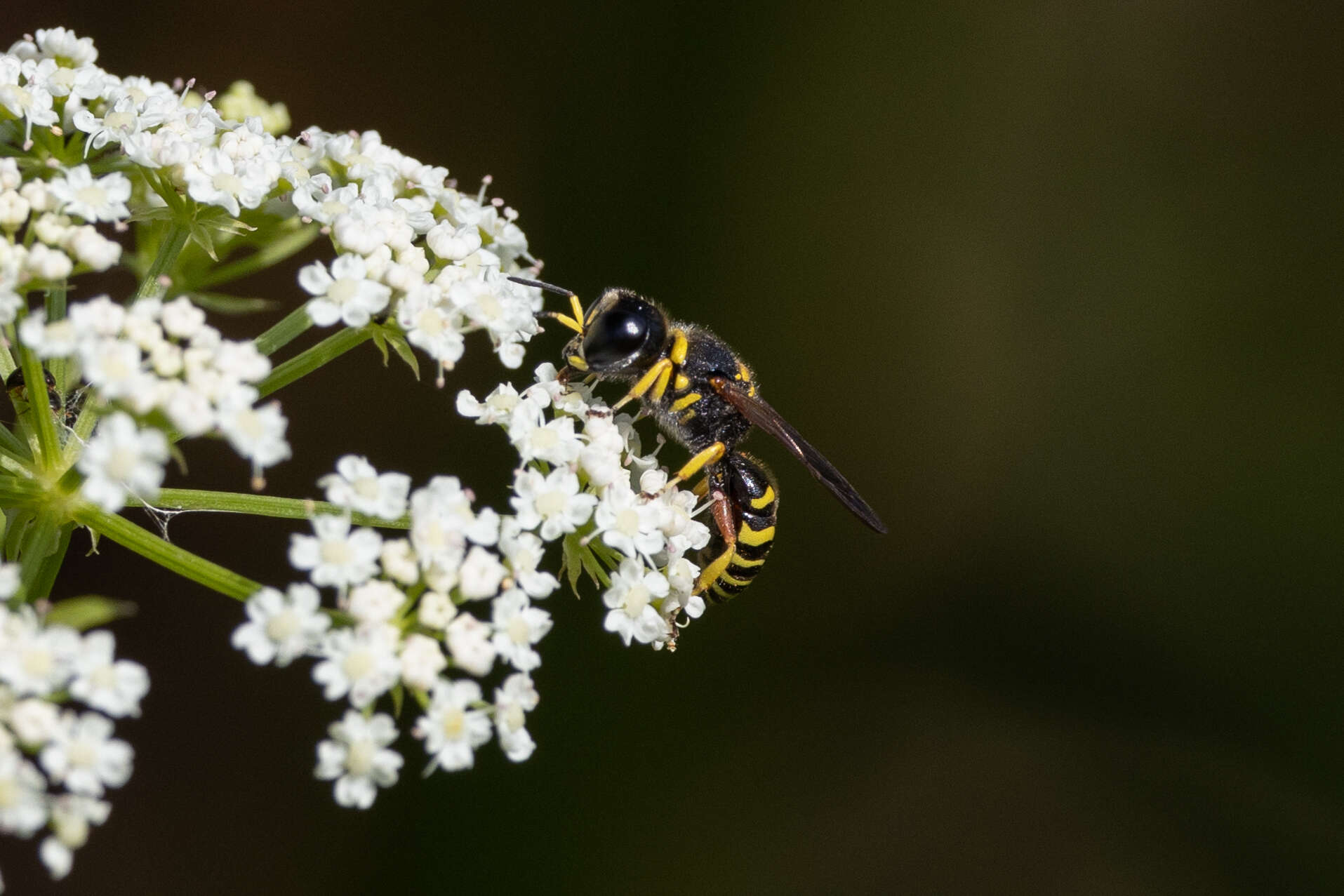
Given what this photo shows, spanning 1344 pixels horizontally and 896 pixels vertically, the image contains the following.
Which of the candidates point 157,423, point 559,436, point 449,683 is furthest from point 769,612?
point 157,423

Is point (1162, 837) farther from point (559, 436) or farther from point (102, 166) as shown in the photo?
point (102, 166)

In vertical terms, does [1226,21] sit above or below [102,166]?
above

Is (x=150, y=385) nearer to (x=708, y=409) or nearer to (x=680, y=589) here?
(x=680, y=589)

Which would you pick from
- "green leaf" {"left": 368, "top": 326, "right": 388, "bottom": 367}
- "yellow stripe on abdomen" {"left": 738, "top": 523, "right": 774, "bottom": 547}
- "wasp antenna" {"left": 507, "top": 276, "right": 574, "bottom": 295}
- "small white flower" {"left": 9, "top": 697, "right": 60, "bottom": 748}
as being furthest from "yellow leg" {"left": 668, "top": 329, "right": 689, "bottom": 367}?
"small white flower" {"left": 9, "top": 697, "right": 60, "bottom": 748}

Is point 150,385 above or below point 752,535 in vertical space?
above

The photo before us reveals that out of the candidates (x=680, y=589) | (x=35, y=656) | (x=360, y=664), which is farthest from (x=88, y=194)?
(x=680, y=589)

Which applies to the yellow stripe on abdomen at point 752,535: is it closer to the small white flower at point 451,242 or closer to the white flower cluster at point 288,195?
the white flower cluster at point 288,195

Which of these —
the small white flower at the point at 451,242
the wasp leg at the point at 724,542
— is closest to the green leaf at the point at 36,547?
the small white flower at the point at 451,242
